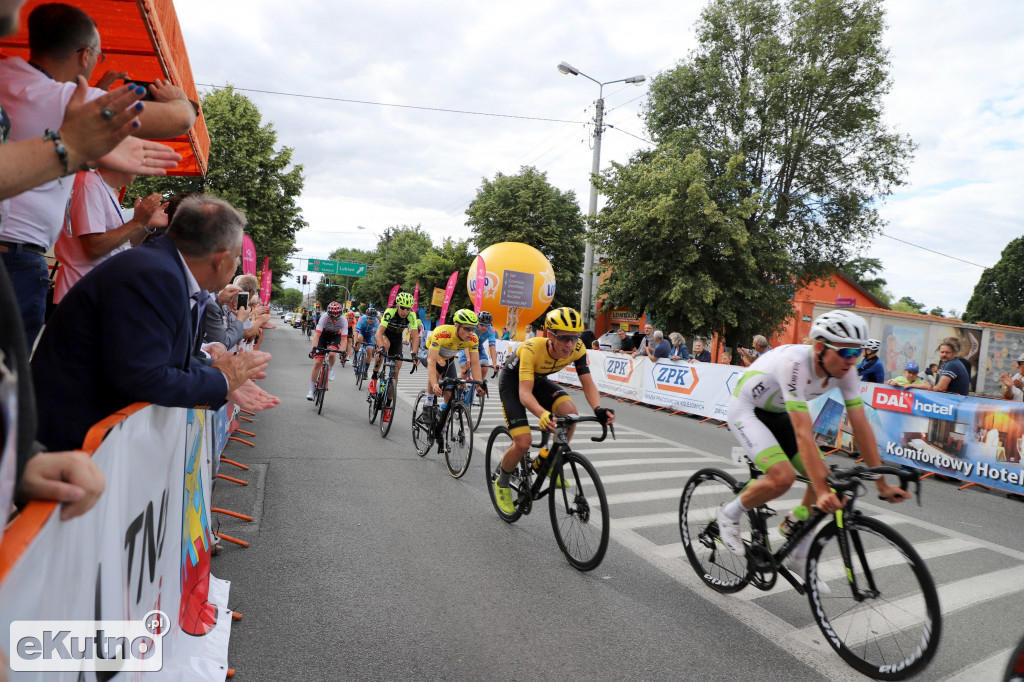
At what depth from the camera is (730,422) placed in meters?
4.36

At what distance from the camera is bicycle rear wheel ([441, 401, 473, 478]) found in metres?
7.07

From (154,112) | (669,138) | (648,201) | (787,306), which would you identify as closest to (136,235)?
(154,112)

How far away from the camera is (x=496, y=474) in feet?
18.8

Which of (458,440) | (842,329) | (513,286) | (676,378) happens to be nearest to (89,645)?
(842,329)

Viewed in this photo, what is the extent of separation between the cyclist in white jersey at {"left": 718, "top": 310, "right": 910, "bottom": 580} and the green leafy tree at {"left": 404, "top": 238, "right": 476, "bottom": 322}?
41388 mm

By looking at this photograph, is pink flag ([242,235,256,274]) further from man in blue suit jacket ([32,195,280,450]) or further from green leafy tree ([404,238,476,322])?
green leafy tree ([404,238,476,322])

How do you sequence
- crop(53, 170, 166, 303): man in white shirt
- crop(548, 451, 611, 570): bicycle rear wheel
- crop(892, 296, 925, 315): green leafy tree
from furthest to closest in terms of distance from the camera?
1. crop(892, 296, 925, 315): green leafy tree
2. crop(548, 451, 611, 570): bicycle rear wheel
3. crop(53, 170, 166, 303): man in white shirt

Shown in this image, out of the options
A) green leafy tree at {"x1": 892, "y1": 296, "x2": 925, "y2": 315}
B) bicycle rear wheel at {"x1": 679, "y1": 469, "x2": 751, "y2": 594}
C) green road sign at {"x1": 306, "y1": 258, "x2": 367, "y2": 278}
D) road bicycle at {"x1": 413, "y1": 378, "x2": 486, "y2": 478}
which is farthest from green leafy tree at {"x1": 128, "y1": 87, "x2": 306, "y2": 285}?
green leafy tree at {"x1": 892, "y1": 296, "x2": 925, "y2": 315}

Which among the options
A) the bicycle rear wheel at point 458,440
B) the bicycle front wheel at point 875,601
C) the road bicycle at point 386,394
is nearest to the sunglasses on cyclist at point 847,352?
the bicycle front wheel at point 875,601


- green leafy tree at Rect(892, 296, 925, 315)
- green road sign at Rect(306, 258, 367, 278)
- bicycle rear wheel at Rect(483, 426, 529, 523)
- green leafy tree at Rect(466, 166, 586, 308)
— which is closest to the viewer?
bicycle rear wheel at Rect(483, 426, 529, 523)

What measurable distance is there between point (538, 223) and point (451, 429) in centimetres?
3658

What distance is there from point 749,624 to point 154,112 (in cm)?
403

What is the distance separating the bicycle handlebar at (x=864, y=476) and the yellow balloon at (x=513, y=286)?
27.8 meters

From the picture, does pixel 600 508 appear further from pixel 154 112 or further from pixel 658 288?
pixel 658 288
